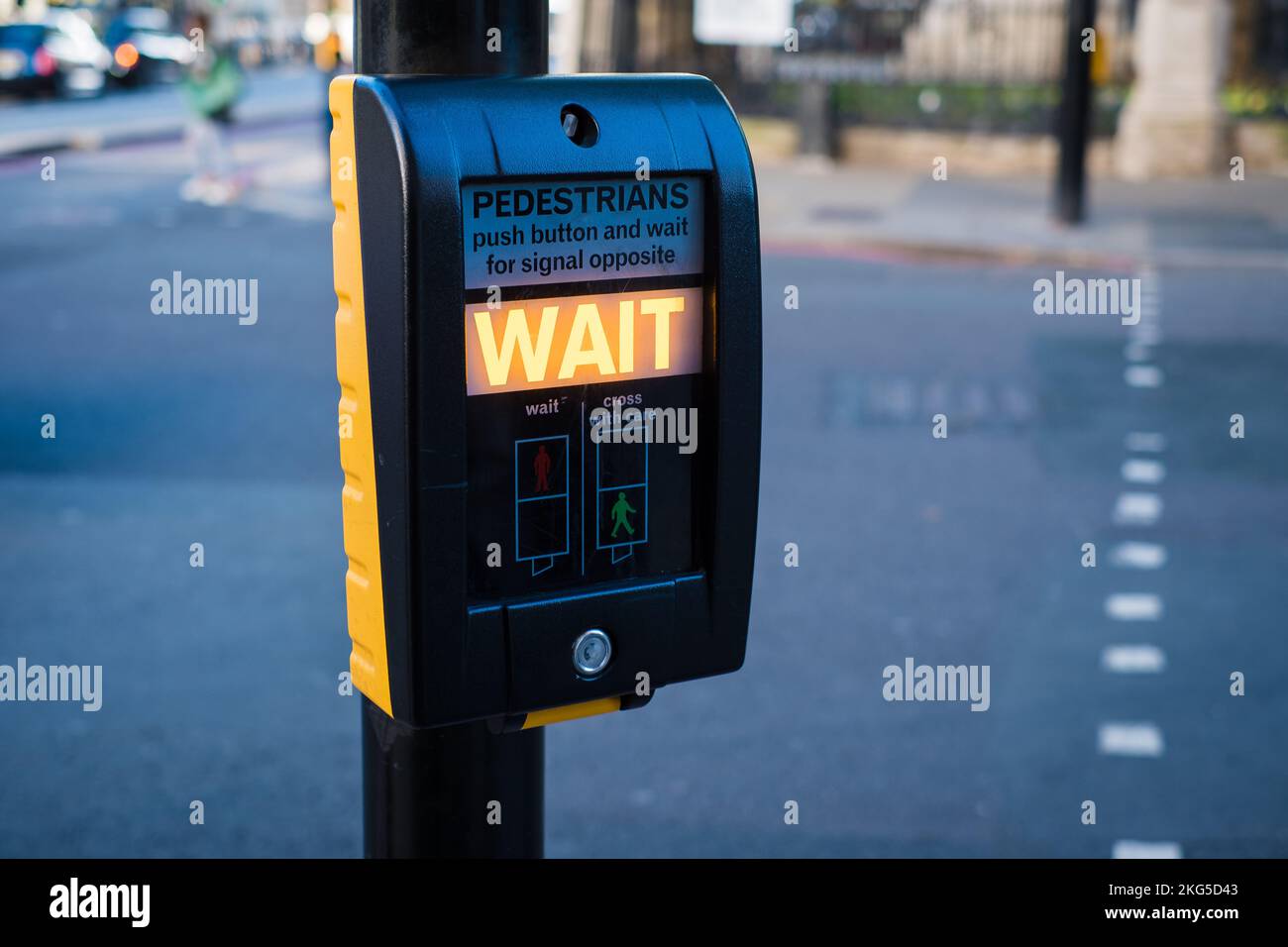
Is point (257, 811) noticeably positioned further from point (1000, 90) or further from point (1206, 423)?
point (1000, 90)

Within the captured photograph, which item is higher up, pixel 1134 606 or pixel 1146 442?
pixel 1146 442

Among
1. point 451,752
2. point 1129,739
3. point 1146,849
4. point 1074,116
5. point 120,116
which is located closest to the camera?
point 451,752

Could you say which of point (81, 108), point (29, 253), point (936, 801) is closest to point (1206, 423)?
point (936, 801)

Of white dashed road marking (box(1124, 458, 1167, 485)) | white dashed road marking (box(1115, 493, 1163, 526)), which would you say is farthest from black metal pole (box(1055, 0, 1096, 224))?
white dashed road marking (box(1115, 493, 1163, 526))

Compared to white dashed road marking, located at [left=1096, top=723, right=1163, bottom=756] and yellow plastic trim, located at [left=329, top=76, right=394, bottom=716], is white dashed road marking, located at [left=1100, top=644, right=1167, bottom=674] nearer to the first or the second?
white dashed road marking, located at [left=1096, top=723, right=1163, bottom=756]

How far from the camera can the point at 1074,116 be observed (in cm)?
1658

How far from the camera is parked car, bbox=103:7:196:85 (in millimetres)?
39219

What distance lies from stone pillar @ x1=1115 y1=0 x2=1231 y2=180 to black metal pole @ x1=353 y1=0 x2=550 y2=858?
65.0ft

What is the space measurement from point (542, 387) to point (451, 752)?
520 millimetres

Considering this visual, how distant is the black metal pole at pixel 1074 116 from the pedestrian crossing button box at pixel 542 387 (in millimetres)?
14715

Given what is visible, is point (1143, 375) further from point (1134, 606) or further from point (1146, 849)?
point (1146, 849)

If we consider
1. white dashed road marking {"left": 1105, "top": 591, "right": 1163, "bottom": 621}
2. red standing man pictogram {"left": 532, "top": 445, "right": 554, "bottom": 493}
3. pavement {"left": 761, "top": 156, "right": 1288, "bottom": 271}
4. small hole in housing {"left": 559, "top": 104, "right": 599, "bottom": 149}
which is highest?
small hole in housing {"left": 559, "top": 104, "right": 599, "bottom": 149}

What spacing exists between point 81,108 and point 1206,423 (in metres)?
29.0

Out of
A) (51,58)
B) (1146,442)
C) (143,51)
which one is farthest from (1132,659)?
(143,51)
